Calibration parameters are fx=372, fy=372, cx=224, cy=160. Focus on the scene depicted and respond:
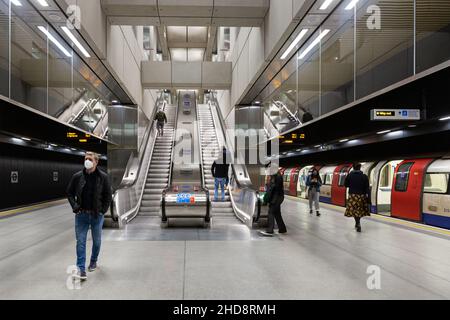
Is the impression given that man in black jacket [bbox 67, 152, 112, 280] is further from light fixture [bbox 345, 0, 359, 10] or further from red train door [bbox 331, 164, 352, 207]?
red train door [bbox 331, 164, 352, 207]

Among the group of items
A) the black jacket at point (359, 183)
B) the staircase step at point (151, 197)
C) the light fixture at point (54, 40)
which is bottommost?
the staircase step at point (151, 197)

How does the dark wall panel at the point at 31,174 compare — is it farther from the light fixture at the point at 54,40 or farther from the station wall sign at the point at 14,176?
the light fixture at the point at 54,40

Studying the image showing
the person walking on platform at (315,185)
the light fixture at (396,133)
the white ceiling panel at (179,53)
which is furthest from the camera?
the white ceiling panel at (179,53)

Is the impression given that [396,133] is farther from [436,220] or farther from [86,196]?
[86,196]

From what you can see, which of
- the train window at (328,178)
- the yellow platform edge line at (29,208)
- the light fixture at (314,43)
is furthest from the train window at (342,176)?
the yellow platform edge line at (29,208)

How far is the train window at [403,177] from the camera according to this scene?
1071 cm

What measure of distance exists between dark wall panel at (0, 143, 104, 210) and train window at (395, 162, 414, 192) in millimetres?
12953

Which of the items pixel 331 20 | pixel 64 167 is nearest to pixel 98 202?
pixel 331 20

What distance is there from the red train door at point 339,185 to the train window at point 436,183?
16.2 feet

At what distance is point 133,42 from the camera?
52.5 ft

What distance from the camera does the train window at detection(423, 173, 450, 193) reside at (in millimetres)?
9226

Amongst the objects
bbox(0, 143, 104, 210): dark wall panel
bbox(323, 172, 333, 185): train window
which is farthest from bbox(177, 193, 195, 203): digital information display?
bbox(323, 172, 333, 185): train window

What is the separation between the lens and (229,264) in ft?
18.9

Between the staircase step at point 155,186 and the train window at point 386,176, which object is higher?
the train window at point 386,176
